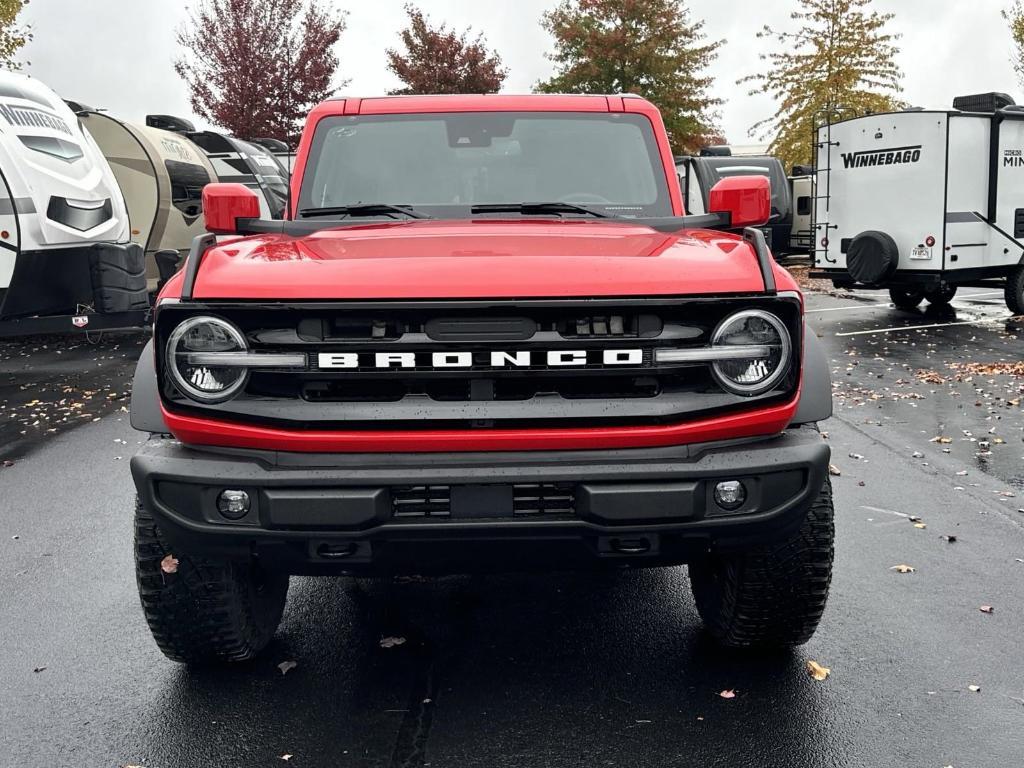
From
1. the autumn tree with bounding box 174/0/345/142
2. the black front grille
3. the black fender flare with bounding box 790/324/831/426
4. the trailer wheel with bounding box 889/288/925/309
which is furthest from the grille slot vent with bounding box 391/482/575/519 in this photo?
the autumn tree with bounding box 174/0/345/142

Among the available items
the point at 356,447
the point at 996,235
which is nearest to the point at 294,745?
the point at 356,447

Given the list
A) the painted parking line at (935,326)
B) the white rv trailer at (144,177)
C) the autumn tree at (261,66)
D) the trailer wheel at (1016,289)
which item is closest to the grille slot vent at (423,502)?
the painted parking line at (935,326)

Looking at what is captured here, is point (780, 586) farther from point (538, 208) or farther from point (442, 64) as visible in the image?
point (442, 64)

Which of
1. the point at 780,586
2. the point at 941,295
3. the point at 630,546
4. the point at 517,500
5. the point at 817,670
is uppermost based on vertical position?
the point at 517,500

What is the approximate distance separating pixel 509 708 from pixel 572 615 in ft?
2.73

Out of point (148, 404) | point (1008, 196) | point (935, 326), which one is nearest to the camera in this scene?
point (148, 404)

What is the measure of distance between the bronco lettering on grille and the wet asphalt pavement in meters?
1.15

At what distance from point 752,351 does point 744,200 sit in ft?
3.98

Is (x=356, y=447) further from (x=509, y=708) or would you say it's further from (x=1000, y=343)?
(x=1000, y=343)

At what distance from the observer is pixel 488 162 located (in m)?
4.50

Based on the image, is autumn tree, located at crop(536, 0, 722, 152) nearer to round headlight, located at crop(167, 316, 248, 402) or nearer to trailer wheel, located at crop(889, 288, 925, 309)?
trailer wheel, located at crop(889, 288, 925, 309)

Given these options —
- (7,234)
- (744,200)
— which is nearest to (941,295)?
(7,234)

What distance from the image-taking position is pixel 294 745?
10.4ft

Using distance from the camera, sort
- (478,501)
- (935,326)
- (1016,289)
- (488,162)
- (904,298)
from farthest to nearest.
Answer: (904,298), (1016,289), (935,326), (488,162), (478,501)
